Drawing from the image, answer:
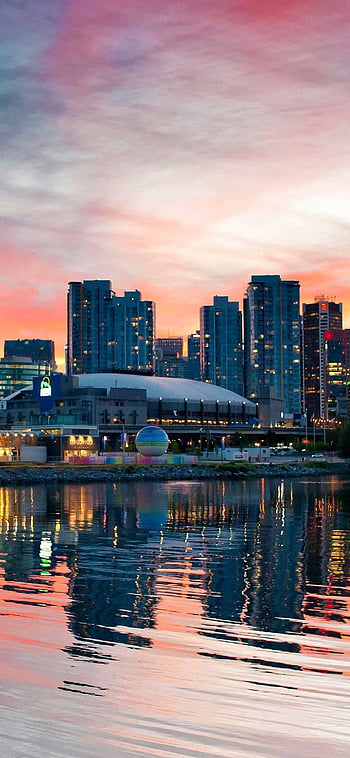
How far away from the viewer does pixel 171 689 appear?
44.6 ft

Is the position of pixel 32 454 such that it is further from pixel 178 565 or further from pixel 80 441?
pixel 178 565

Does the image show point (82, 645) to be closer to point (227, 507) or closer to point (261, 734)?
point (261, 734)

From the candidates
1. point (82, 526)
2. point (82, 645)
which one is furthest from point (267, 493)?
point (82, 645)

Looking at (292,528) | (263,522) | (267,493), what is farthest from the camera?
(267,493)

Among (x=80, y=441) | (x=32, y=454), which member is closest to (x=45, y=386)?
(x=80, y=441)

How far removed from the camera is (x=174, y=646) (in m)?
16.6

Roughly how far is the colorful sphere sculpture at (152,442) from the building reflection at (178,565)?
74911 millimetres

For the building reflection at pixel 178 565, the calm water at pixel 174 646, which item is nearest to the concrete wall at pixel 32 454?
the building reflection at pixel 178 565

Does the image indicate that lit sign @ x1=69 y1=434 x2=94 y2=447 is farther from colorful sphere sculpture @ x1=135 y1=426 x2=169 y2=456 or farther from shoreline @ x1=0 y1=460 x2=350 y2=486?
shoreline @ x1=0 y1=460 x2=350 y2=486

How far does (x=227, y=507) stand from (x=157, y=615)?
1609 inches

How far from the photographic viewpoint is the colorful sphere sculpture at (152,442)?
13550 centimetres

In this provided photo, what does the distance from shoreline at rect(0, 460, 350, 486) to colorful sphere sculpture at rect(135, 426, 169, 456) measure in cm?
964

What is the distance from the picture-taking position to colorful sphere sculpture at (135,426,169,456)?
135500mm

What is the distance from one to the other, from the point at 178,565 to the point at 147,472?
84.9 meters
